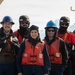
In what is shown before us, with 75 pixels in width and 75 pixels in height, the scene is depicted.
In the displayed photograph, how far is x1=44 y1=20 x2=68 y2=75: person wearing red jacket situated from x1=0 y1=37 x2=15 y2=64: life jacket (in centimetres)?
110

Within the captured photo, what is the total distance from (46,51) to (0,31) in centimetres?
144

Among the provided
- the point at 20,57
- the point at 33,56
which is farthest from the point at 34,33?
the point at 20,57

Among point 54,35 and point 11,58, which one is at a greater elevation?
point 54,35

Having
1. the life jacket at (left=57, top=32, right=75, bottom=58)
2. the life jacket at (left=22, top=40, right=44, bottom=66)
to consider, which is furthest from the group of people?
the life jacket at (left=57, top=32, right=75, bottom=58)

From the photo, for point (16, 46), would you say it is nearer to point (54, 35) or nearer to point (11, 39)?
point (11, 39)

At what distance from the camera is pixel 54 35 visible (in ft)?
31.3

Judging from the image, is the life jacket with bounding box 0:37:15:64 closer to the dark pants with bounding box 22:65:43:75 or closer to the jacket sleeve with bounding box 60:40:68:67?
the dark pants with bounding box 22:65:43:75

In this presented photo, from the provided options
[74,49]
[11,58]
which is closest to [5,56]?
[11,58]

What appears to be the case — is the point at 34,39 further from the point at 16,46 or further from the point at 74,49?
the point at 74,49

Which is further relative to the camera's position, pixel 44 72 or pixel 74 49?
pixel 74 49

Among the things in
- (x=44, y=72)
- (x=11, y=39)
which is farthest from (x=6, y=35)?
(x=44, y=72)

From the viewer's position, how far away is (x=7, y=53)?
30.3 ft

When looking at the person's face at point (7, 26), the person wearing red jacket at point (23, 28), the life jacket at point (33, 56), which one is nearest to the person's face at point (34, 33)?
the life jacket at point (33, 56)

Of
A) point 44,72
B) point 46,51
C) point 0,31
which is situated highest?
point 0,31
